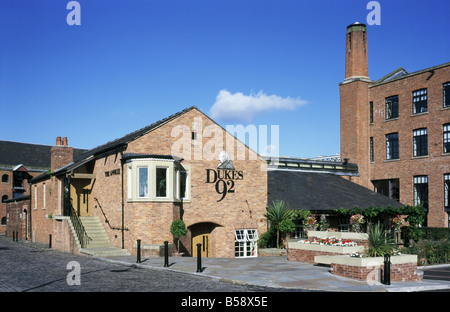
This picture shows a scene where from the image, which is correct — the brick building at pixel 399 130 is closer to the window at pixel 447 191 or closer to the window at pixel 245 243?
the window at pixel 447 191

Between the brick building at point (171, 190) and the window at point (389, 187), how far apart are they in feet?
53.2

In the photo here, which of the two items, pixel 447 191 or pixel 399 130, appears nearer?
pixel 447 191

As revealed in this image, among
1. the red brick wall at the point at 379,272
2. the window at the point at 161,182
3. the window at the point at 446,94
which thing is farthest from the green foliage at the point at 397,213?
the red brick wall at the point at 379,272

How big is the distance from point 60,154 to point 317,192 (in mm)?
16803

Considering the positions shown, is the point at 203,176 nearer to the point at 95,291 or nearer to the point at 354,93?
the point at 95,291

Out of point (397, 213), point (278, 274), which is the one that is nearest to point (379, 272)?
point (278, 274)

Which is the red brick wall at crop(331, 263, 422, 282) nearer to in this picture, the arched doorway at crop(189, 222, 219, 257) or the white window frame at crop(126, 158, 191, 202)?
the white window frame at crop(126, 158, 191, 202)

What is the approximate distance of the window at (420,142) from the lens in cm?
3625

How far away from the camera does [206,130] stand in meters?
25.8

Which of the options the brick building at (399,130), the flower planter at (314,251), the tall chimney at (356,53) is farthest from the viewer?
the tall chimney at (356,53)

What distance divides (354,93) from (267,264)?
24.8 m

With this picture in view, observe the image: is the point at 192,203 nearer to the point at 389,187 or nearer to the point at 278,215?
the point at 278,215

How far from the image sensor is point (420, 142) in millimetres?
36625
